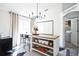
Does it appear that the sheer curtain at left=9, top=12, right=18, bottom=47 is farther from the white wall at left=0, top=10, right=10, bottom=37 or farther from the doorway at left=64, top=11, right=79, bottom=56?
the doorway at left=64, top=11, right=79, bottom=56

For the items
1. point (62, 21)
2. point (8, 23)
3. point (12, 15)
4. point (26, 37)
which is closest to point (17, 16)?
point (12, 15)

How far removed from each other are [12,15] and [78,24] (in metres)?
1.08

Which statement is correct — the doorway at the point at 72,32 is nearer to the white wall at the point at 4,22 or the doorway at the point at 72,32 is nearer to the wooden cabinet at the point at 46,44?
the wooden cabinet at the point at 46,44

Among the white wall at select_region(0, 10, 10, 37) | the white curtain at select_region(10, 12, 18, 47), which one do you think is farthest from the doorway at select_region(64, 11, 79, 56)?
the white wall at select_region(0, 10, 10, 37)

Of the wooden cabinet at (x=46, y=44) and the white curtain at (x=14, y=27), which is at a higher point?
the white curtain at (x=14, y=27)

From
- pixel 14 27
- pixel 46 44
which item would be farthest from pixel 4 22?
pixel 46 44

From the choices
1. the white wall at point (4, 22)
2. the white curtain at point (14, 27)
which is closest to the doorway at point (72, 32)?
the white curtain at point (14, 27)

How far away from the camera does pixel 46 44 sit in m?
1.70

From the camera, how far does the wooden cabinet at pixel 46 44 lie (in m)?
1.65

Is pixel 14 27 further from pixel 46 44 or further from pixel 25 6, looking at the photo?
pixel 46 44

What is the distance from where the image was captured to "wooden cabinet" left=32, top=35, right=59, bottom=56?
165 cm

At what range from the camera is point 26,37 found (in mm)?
1716

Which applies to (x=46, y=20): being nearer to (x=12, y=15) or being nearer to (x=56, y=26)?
(x=56, y=26)

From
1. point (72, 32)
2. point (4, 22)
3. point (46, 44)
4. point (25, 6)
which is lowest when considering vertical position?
point (46, 44)
